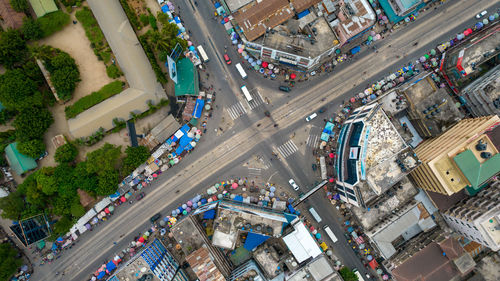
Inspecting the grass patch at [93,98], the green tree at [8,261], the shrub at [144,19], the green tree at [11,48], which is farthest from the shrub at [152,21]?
the green tree at [8,261]

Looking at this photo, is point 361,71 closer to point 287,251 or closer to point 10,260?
point 287,251

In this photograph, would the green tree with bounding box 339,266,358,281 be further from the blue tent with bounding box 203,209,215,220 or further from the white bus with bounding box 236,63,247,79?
the white bus with bounding box 236,63,247,79

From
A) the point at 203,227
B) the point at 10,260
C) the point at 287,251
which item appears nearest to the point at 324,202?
the point at 287,251

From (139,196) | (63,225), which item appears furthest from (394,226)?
(63,225)

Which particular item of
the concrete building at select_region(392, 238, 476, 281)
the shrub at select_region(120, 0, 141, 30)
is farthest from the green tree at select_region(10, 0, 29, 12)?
the concrete building at select_region(392, 238, 476, 281)

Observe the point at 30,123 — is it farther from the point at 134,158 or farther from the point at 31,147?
the point at 134,158

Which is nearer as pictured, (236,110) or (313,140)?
(313,140)

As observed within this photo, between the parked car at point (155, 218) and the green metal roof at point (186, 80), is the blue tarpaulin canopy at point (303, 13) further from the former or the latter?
the parked car at point (155, 218)
